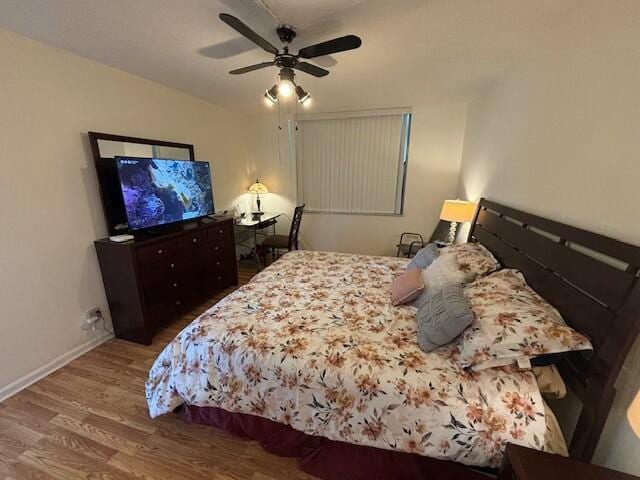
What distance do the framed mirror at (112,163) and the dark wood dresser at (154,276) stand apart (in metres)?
0.20

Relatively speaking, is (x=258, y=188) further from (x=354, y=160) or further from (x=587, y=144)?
(x=587, y=144)

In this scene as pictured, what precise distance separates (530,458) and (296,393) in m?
0.91

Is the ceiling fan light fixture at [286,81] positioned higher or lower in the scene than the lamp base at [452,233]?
higher

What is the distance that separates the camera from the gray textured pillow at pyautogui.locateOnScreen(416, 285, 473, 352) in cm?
122

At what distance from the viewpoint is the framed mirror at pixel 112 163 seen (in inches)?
82.4

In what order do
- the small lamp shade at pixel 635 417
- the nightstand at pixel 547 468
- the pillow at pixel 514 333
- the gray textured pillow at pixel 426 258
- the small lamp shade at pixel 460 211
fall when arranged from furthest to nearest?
the small lamp shade at pixel 460 211 < the gray textured pillow at pixel 426 258 < the pillow at pixel 514 333 < the nightstand at pixel 547 468 < the small lamp shade at pixel 635 417

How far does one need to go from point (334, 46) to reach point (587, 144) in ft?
4.56

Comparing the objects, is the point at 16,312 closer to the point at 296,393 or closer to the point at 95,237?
the point at 95,237

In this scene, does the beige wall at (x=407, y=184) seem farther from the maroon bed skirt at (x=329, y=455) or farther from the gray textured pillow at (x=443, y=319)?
the maroon bed skirt at (x=329, y=455)

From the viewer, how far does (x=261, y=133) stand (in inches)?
164

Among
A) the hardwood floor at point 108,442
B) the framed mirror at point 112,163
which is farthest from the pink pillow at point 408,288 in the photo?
the framed mirror at point 112,163

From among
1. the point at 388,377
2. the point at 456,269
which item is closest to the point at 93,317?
the point at 388,377

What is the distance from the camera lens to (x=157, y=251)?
229 centimetres

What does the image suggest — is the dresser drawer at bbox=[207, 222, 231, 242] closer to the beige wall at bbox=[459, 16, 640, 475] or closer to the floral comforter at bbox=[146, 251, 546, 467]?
the floral comforter at bbox=[146, 251, 546, 467]
